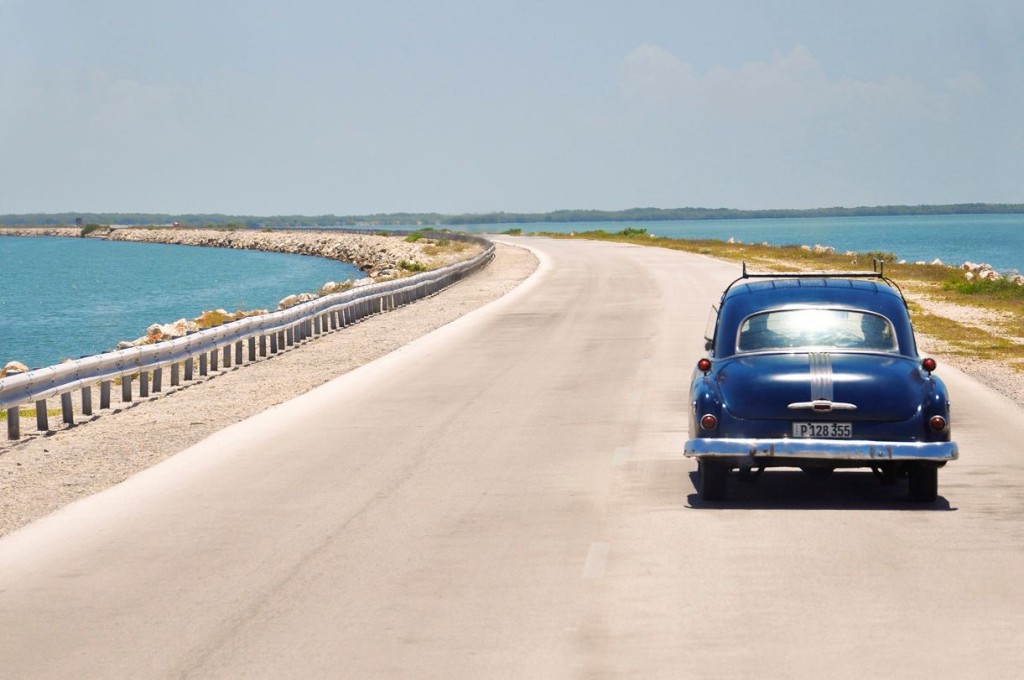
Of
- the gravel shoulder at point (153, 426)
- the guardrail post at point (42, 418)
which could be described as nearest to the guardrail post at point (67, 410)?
the gravel shoulder at point (153, 426)

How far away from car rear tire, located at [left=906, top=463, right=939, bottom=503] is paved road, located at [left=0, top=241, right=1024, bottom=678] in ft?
0.37

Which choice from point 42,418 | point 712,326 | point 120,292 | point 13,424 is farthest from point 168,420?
point 120,292

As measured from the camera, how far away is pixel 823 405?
423 inches

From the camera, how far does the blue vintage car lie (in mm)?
10695

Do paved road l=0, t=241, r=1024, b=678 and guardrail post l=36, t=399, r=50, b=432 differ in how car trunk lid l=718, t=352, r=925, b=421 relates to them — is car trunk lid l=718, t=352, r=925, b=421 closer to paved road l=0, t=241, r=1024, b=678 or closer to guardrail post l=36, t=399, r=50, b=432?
paved road l=0, t=241, r=1024, b=678

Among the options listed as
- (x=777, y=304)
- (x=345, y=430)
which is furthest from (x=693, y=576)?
(x=345, y=430)

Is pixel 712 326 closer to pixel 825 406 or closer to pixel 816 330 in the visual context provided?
pixel 816 330

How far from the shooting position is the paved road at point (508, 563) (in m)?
7.18

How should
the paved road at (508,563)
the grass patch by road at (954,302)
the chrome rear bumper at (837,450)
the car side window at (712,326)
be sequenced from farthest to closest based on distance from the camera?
the grass patch by road at (954,302) < the car side window at (712,326) < the chrome rear bumper at (837,450) < the paved road at (508,563)

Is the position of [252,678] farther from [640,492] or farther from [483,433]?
[483,433]

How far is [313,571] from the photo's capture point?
29.7 ft

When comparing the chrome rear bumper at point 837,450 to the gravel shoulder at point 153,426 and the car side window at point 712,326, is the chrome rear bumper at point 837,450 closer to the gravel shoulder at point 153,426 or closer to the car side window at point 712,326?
the car side window at point 712,326

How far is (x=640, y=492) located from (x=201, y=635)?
474 centimetres

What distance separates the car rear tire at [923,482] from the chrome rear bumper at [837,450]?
29 cm
